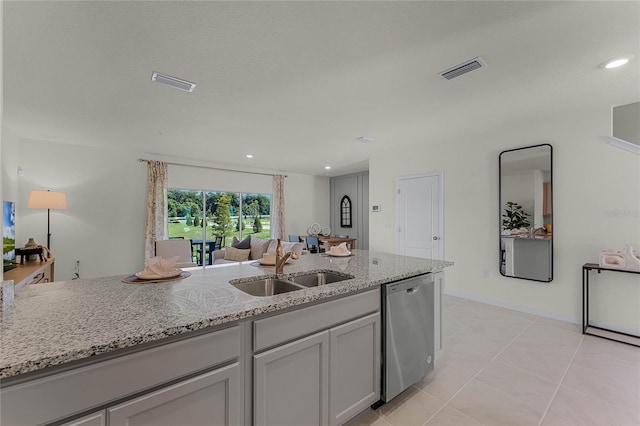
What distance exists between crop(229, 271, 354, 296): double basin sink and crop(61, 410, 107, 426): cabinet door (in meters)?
0.82

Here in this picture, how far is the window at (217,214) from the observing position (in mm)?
5613

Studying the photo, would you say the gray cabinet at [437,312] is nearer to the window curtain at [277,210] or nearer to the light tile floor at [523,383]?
the light tile floor at [523,383]

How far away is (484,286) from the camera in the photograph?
12.8 ft

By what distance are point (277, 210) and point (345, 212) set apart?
2.03m

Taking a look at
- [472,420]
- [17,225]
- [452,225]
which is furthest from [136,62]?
[452,225]

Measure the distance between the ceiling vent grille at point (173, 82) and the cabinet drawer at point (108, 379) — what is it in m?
2.21

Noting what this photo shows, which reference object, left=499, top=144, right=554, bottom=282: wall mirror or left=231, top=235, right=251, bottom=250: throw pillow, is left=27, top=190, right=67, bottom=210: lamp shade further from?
left=499, top=144, right=554, bottom=282: wall mirror

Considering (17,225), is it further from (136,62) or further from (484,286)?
(484,286)

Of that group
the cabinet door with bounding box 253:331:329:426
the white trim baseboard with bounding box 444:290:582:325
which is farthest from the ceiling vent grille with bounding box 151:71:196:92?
the white trim baseboard with bounding box 444:290:582:325

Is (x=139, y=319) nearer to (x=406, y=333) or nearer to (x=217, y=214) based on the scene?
(x=406, y=333)

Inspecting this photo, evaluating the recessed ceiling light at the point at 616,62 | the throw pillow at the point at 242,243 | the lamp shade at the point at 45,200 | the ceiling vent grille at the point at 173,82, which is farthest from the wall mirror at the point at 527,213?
the lamp shade at the point at 45,200

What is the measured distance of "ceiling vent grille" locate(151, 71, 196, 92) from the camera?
227 centimetres

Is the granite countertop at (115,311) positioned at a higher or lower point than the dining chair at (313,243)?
higher

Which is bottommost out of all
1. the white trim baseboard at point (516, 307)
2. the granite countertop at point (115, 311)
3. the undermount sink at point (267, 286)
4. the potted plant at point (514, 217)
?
the white trim baseboard at point (516, 307)
